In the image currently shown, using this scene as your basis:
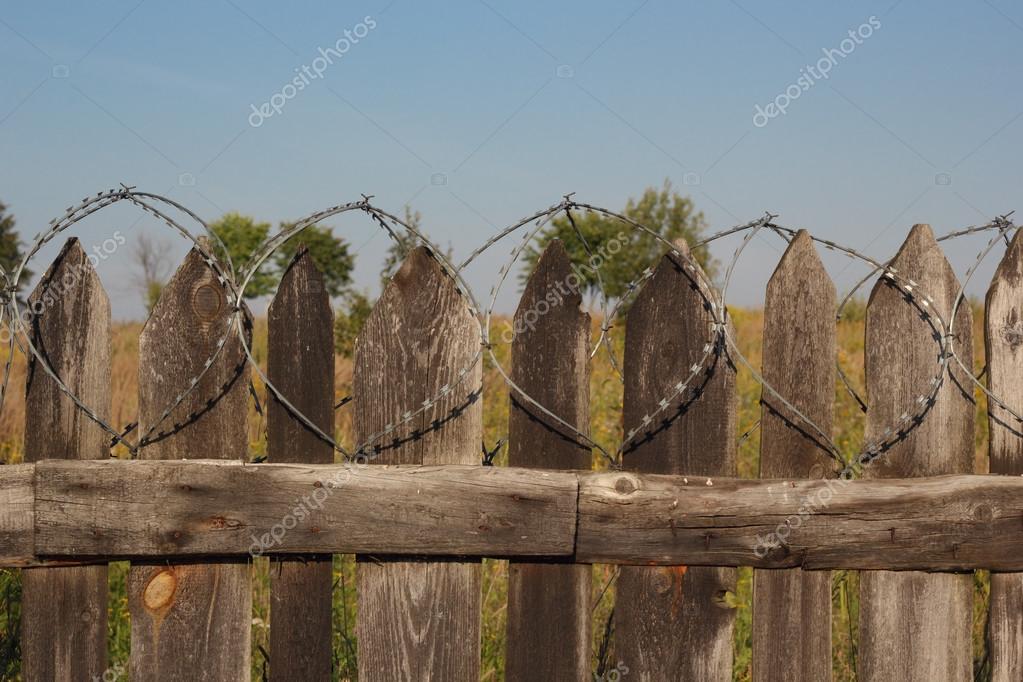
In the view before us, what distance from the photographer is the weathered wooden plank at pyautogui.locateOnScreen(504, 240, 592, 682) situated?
2.03 metres

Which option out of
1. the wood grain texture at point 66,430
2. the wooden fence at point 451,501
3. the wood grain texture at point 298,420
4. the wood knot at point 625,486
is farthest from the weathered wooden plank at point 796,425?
the wood grain texture at point 66,430

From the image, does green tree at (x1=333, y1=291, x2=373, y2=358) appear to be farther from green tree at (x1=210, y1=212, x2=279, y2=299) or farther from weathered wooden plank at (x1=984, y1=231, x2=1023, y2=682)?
green tree at (x1=210, y1=212, x2=279, y2=299)

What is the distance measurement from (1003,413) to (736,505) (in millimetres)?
778

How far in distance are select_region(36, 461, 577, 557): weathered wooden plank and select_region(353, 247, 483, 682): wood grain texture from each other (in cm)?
10

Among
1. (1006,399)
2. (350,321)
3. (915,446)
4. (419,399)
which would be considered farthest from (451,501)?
(350,321)

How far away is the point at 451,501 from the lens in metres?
1.93

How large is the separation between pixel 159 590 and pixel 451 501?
2.26 feet

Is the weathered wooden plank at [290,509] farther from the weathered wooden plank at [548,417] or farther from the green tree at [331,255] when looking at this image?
the green tree at [331,255]

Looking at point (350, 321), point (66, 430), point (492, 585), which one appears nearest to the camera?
point (66, 430)

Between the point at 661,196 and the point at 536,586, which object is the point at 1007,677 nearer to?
the point at 536,586

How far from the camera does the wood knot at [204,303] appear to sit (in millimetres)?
2020

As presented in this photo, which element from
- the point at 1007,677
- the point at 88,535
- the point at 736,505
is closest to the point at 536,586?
the point at 736,505

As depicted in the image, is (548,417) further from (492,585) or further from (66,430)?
(492,585)

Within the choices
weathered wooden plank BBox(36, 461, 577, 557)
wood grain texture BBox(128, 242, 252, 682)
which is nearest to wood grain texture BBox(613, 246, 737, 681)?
weathered wooden plank BBox(36, 461, 577, 557)
